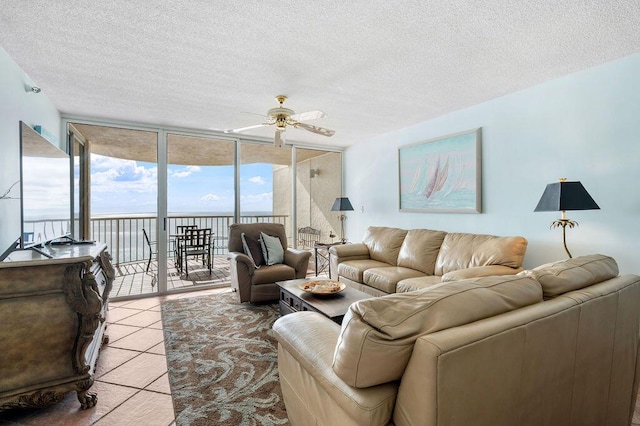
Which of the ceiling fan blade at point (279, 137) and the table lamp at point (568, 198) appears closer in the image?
the table lamp at point (568, 198)

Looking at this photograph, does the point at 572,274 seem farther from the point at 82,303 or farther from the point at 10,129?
the point at 10,129

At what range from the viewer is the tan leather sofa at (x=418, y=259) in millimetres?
2961

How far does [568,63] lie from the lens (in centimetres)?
262

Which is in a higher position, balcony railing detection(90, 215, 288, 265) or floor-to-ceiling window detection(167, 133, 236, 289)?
floor-to-ceiling window detection(167, 133, 236, 289)

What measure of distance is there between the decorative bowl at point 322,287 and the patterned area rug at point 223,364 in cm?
57

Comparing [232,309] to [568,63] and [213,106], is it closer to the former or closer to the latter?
[213,106]

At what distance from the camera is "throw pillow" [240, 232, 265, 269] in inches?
165

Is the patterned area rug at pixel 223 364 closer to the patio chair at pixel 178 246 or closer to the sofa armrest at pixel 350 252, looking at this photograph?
the sofa armrest at pixel 350 252

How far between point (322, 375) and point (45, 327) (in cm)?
175

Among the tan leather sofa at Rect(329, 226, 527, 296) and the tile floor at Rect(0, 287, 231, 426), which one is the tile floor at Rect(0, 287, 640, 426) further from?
the tan leather sofa at Rect(329, 226, 527, 296)

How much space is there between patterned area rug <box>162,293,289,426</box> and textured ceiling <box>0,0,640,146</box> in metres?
2.37

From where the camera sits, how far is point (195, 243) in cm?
550

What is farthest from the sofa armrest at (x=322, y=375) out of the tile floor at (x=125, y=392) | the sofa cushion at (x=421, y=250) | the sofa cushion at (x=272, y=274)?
the sofa cushion at (x=421, y=250)

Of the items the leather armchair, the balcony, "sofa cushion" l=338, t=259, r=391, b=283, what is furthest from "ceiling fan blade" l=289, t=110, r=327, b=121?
the balcony
